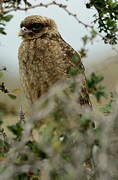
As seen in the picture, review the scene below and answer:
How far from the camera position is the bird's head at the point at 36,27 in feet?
22.7

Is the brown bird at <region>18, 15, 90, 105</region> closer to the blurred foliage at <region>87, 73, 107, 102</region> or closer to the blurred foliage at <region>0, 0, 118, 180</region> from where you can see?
the blurred foliage at <region>87, 73, 107, 102</region>

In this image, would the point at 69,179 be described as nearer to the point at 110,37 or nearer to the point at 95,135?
the point at 95,135

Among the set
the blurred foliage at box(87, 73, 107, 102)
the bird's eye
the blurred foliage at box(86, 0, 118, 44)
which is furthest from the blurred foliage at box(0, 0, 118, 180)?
the bird's eye

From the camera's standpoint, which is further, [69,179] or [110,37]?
[110,37]

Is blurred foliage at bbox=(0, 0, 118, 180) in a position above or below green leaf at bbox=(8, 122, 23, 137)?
above

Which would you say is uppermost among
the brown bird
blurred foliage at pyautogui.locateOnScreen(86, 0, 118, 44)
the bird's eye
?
blurred foliage at pyautogui.locateOnScreen(86, 0, 118, 44)

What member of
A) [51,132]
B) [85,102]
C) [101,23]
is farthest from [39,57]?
[51,132]

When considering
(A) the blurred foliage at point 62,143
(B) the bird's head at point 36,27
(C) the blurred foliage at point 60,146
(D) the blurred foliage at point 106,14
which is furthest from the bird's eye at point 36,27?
(C) the blurred foliage at point 60,146

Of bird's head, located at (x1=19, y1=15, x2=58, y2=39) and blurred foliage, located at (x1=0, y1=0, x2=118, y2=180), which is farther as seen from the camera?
bird's head, located at (x1=19, y1=15, x2=58, y2=39)

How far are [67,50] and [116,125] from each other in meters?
4.02

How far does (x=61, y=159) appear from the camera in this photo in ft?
8.61

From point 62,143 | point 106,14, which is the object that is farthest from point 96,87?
point 106,14

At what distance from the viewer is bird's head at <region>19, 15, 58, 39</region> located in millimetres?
6907

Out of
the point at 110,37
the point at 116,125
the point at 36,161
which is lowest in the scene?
the point at 110,37
